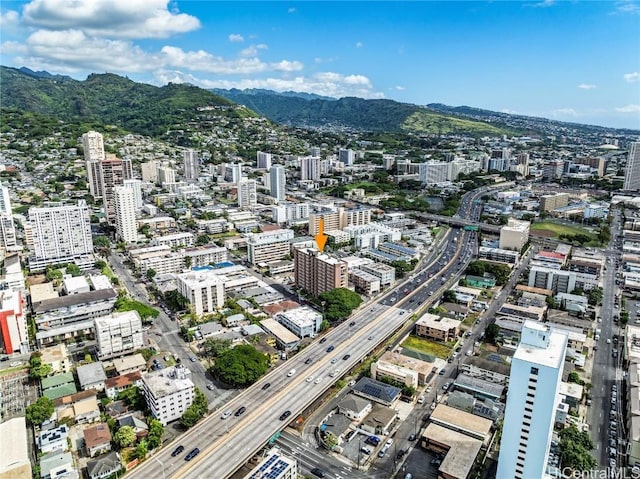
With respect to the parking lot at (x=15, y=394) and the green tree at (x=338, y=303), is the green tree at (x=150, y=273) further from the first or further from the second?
the green tree at (x=338, y=303)

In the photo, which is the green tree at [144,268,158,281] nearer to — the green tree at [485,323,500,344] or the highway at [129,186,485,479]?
the highway at [129,186,485,479]

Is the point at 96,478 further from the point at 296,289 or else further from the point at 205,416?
the point at 296,289

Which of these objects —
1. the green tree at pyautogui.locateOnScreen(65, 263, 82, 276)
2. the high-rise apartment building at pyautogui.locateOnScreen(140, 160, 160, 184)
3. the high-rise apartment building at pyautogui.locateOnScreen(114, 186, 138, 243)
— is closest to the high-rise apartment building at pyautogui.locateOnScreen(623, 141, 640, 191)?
the high-rise apartment building at pyautogui.locateOnScreen(114, 186, 138, 243)

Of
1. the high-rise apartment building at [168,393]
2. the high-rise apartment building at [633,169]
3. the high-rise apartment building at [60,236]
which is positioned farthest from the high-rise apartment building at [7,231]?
the high-rise apartment building at [633,169]

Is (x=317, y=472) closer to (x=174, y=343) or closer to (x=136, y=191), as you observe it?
(x=174, y=343)

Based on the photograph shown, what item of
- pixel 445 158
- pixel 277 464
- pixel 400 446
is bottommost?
pixel 400 446

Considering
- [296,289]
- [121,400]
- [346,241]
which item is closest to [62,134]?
[346,241]
